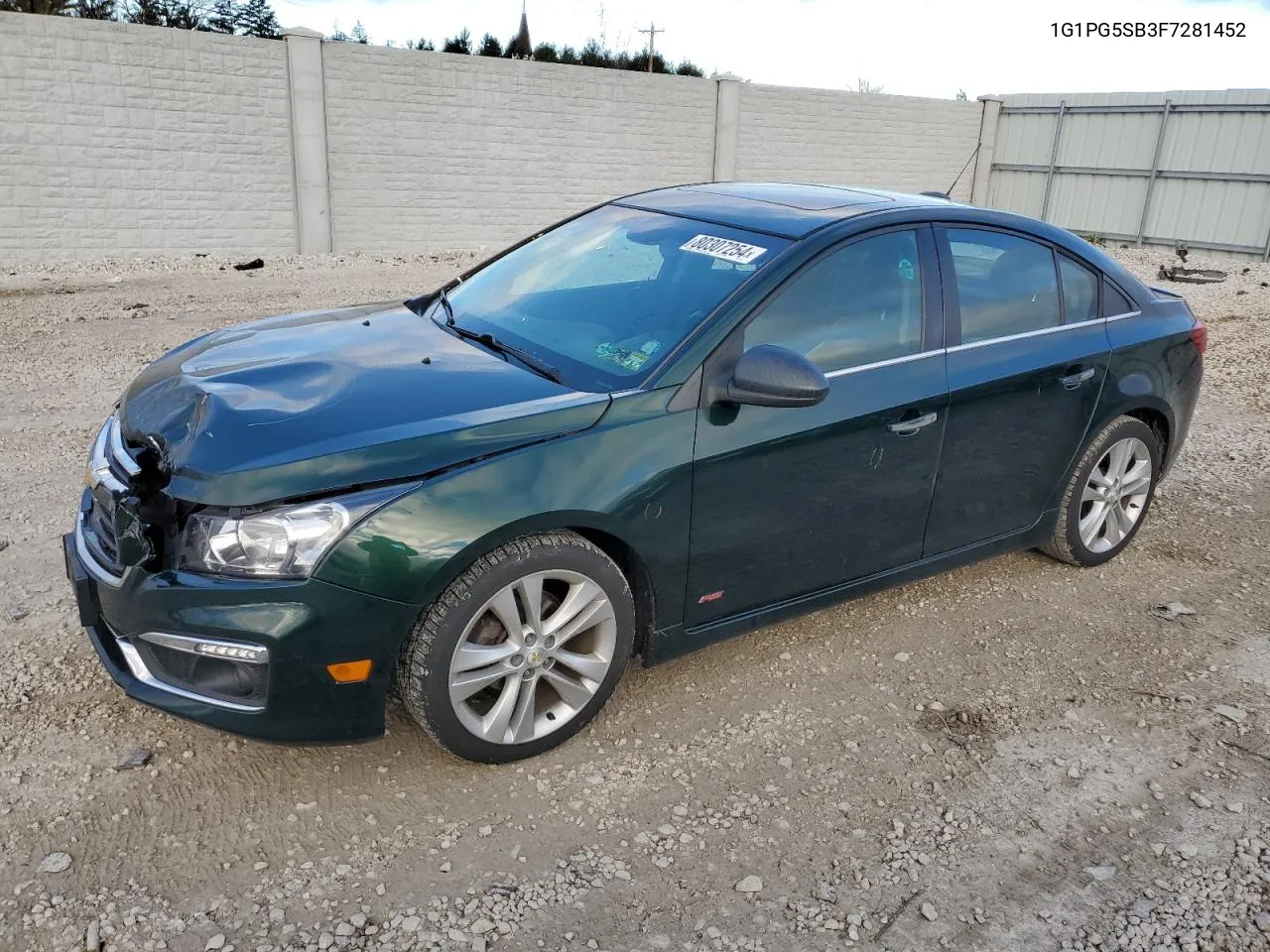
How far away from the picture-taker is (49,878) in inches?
97.7

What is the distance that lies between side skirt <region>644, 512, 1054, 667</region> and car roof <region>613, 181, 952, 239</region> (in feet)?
4.21

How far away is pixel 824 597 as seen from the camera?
139 inches

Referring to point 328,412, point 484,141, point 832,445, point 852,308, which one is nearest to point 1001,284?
point 852,308

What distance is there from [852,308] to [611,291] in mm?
860

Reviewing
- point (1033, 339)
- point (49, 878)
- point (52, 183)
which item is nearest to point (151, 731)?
point (49, 878)

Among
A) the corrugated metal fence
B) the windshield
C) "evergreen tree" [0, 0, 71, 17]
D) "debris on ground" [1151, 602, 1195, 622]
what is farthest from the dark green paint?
"evergreen tree" [0, 0, 71, 17]

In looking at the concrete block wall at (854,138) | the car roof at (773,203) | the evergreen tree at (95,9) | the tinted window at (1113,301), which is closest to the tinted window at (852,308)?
the car roof at (773,203)

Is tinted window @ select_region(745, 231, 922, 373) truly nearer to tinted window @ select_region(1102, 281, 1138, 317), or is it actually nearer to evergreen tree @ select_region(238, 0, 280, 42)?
tinted window @ select_region(1102, 281, 1138, 317)

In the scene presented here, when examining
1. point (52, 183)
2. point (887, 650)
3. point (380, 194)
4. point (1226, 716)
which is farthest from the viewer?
point (380, 194)

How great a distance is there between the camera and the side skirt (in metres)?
3.21

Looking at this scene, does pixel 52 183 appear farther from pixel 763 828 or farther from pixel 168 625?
pixel 763 828

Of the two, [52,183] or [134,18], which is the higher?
[134,18]

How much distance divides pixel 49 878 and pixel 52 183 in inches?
472

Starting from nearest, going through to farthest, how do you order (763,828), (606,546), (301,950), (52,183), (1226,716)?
1. (301,950)
2. (763,828)
3. (606,546)
4. (1226,716)
5. (52,183)
